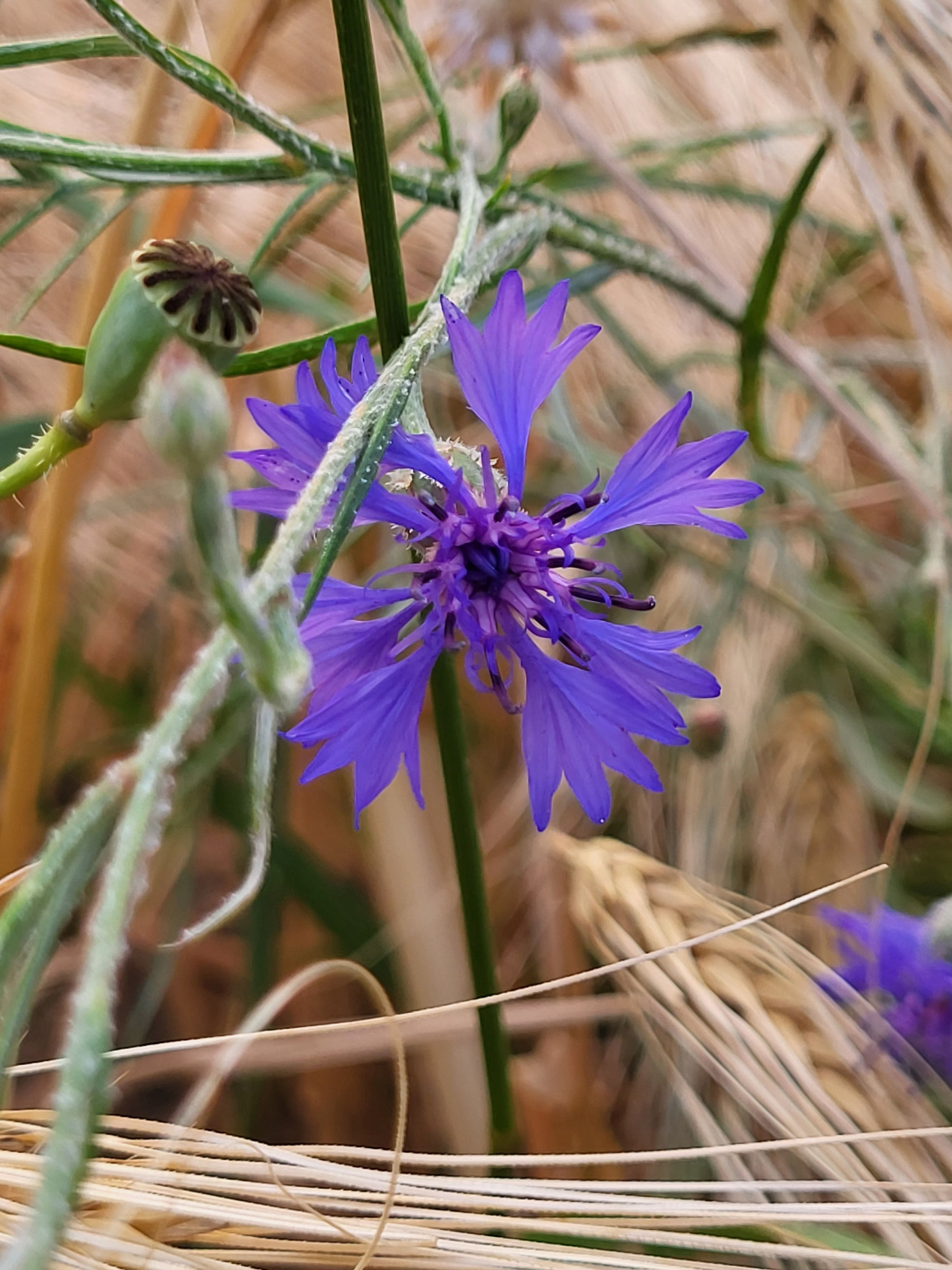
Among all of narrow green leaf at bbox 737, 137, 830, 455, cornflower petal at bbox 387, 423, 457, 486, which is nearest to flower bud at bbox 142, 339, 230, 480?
cornflower petal at bbox 387, 423, 457, 486

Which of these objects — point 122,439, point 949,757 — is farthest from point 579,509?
point 122,439

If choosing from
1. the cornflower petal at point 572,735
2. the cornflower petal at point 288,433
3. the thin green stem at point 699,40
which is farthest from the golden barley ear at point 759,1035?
the thin green stem at point 699,40

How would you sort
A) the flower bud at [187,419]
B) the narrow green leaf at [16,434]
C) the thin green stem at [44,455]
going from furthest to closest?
the narrow green leaf at [16,434]
the thin green stem at [44,455]
the flower bud at [187,419]

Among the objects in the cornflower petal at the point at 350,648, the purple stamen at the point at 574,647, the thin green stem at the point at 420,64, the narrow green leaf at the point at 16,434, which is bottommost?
the cornflower petal at the point at 350,648

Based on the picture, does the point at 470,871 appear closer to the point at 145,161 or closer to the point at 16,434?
the point at 145,161

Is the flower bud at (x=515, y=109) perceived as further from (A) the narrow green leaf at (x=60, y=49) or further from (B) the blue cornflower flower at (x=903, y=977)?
(B) the blue cornflower flower at (x=903, y=977)

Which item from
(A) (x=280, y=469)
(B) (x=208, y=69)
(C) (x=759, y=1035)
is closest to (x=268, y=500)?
(A) (x=280, y=469)

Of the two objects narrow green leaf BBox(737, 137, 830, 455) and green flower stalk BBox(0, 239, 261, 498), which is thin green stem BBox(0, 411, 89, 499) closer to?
green flower stalk BBox(0, 239, 261, 498)

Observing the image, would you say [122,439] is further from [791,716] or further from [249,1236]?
[249,1236]
